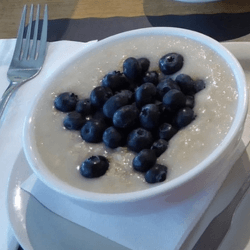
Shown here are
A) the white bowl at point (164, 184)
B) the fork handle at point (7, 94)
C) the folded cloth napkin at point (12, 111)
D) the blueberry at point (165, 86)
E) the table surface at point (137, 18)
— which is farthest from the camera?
Answer: the table surface at point (137, 18)

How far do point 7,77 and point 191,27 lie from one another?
0.57 meters

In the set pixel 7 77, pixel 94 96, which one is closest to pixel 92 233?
pixel 94 96

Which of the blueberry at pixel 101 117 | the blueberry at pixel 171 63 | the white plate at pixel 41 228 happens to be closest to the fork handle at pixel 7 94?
the white plate at pixel 41 228

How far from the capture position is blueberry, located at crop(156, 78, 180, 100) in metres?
0.63

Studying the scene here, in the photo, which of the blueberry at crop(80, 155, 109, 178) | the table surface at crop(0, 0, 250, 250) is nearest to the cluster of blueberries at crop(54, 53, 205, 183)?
the blueberry at crop(80, 155, 109, 178)

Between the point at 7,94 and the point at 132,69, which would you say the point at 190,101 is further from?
the point at 7,94

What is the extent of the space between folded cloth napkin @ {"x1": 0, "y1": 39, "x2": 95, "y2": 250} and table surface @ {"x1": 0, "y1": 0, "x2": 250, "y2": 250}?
106 mm

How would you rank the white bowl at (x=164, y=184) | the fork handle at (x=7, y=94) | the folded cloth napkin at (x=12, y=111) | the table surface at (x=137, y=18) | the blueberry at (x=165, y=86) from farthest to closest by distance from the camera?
the table surface at (x=137, y=18), the fork handle at (x=7, y=94), the folded cloth napkin at (x=12, y=111), the blueberry at (x=165, y=86), the white bowl at (x=164, y=184)

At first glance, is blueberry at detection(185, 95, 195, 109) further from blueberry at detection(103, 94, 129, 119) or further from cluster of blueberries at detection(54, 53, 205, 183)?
blueberry at detection(103, 94, 129, 119)

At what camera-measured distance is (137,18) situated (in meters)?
1.14

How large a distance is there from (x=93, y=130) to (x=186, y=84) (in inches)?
7.5

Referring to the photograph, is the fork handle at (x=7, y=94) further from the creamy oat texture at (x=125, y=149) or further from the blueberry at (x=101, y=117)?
the blueberry at (x=101, y=117)

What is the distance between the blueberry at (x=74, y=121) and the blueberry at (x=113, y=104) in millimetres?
50

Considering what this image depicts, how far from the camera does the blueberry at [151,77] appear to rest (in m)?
0.68
